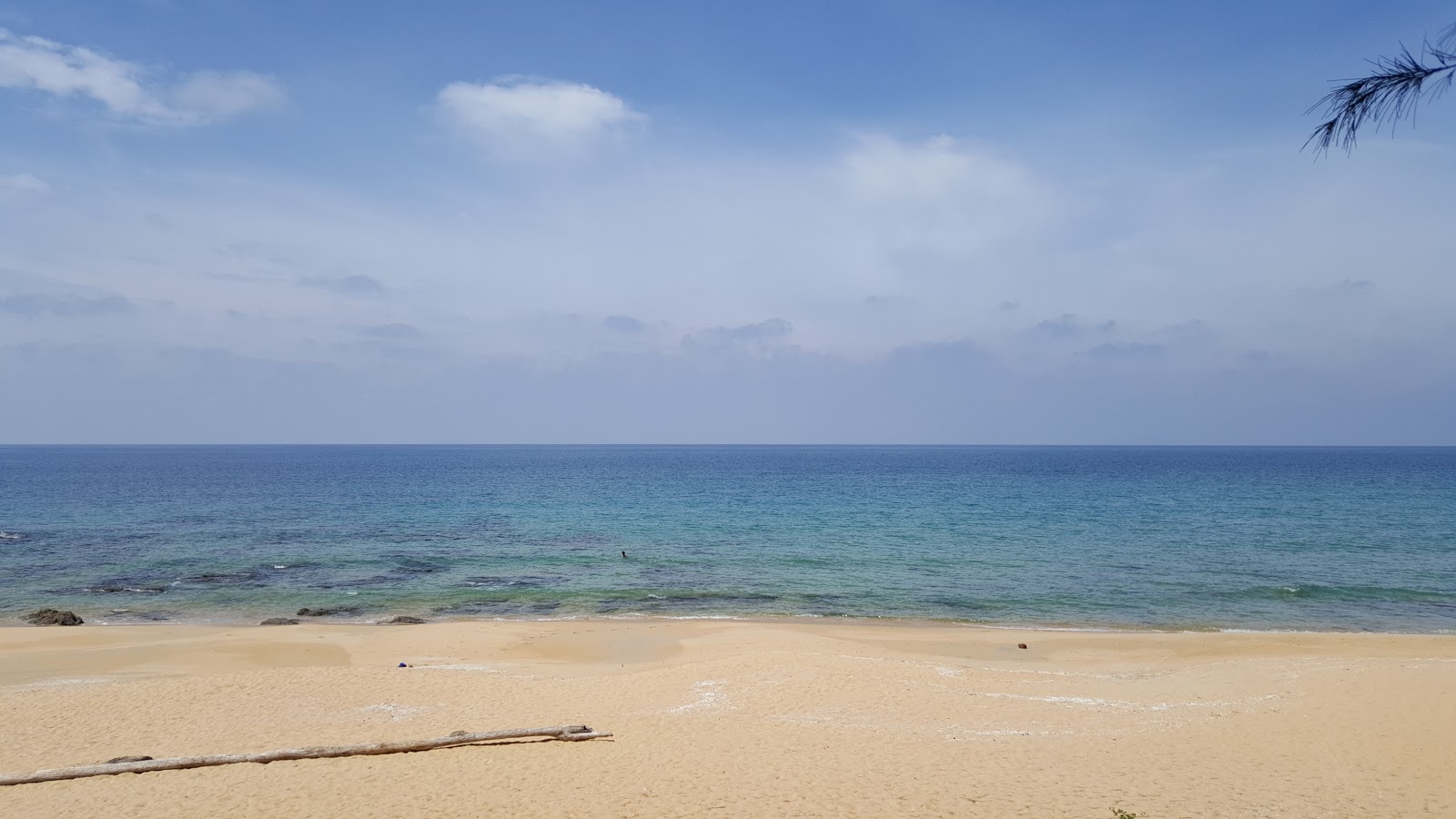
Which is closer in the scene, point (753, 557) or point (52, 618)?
point (52, 618)

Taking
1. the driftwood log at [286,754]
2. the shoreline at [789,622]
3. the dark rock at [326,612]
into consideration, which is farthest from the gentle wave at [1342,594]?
the dark rock at [326,612]

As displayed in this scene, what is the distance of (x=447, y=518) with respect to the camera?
57719 mm

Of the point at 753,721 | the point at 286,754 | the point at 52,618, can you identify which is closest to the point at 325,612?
the point at 52,618

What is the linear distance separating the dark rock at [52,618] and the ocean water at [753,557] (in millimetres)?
1407

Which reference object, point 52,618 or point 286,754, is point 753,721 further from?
point 52,618

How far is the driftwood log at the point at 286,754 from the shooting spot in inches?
460

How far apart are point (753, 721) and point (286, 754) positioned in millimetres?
7898

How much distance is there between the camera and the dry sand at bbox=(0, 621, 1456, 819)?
11.0 meters

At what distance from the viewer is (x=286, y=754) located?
1259 cm

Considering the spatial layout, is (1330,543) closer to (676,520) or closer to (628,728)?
(676,520)

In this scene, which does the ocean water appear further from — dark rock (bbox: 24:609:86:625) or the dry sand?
the dry sand

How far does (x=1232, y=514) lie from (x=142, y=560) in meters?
68.9

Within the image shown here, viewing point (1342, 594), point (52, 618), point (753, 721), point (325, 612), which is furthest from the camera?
point (1342, 594)

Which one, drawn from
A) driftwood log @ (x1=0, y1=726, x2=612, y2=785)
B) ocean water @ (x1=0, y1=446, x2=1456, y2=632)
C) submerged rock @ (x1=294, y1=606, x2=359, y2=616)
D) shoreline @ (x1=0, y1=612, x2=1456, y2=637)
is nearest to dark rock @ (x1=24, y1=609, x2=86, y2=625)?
shoreline @ (x1=0, y1=612, x2=1456, y2=637)
